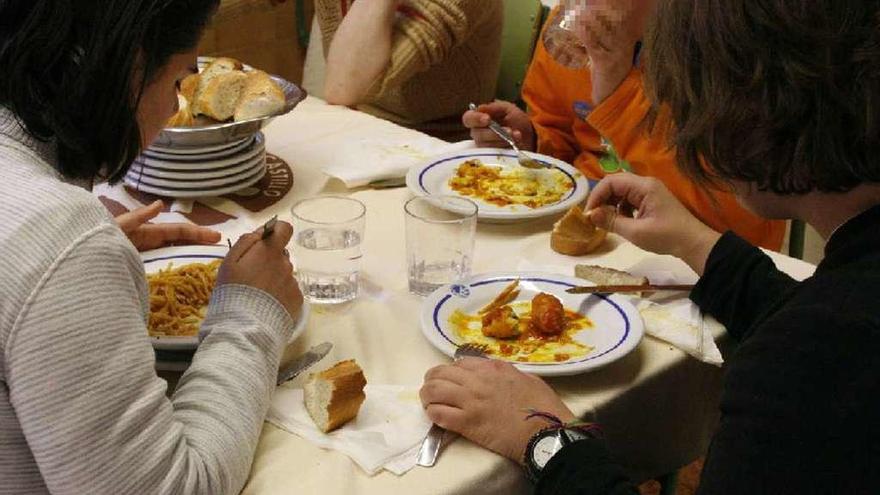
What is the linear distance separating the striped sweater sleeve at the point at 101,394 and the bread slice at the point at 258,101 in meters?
0.83

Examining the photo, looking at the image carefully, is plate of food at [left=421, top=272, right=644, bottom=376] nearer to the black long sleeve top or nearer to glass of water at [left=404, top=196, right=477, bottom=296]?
glass of water at [left=404, top=196, right=477, bottom=296]

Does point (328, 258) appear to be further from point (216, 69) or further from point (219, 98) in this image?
point (216, 69)

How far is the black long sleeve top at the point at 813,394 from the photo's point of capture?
0.79 meters

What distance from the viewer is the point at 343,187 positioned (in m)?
1.86

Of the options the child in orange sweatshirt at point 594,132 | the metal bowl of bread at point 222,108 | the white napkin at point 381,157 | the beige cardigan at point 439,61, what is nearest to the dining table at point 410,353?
the white napkin at point 381,157

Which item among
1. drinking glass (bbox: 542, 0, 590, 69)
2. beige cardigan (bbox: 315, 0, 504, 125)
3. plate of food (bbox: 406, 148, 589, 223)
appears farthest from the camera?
beige cardigan (bbox: 315, 0, 504, 125)

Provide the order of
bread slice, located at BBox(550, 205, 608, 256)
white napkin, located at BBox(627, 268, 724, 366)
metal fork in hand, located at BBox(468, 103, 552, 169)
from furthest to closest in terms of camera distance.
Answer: metal fork in hand, located at BBox(468, 103, 552, 169) < bread slice, located at BBox(550, 205, 608, 256) < white napkin, located at BBox(627, 268, 724, 366)

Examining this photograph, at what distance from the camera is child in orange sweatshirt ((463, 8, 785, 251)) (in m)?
1.86

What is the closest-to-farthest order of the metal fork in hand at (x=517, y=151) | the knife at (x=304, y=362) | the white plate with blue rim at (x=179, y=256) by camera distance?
1. the knife at (x=304, y=362)
2. the white plate with blue rim at (x=179, y=256)
3. the metal fork in hand at (x=517, y=151)

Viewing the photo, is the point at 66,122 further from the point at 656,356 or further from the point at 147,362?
the point at 656,356

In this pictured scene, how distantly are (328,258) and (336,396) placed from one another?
376mm

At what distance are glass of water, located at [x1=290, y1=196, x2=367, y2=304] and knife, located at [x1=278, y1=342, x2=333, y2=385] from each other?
16cm

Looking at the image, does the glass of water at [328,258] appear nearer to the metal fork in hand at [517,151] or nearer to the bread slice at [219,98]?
the bread slice at [219,98]

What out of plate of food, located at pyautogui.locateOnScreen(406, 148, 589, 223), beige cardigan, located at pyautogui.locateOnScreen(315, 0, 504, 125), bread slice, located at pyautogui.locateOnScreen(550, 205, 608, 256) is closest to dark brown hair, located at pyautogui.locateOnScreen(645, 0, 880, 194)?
bread slice, located at pyautogui.locateOnScreen(550, 205, 608, 256)
